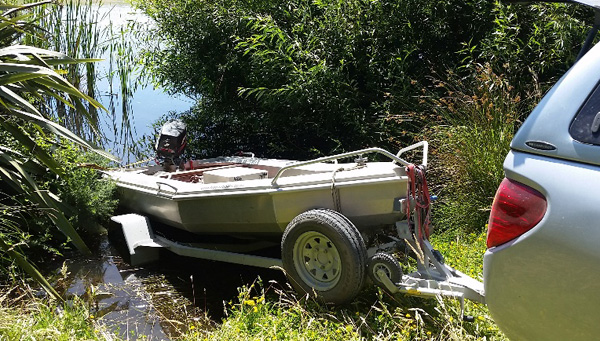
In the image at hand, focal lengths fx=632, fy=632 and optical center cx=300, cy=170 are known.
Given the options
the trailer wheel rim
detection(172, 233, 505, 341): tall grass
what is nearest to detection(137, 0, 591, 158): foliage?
the trailer wheel rim

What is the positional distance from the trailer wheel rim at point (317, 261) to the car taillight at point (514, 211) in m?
1.91

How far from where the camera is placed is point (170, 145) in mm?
6324

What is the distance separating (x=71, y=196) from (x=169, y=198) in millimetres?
1384

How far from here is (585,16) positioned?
6.48 meters

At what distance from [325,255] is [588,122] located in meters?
2.34

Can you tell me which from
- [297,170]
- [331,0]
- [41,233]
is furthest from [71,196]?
[331,0]

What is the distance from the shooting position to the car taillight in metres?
2.06

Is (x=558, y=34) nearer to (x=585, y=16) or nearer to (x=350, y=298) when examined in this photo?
(x=585, y=16)

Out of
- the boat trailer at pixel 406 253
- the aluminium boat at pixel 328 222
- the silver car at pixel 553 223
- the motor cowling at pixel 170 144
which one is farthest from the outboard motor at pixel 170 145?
the silver car at pixel 553 223

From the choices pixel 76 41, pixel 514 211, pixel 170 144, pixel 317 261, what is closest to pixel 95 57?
pixel 76 41

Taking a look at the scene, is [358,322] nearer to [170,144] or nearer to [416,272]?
[416,272]

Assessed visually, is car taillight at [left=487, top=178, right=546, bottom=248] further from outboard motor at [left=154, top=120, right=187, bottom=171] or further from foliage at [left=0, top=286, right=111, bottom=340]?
outboard motor at [left=154, top=120, right=187, bottom=171]

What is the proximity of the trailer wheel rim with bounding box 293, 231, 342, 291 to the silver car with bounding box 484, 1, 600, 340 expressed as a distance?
74.2 inches

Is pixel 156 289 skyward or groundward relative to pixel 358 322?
groundward
